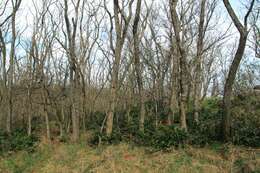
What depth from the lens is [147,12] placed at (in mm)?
20953

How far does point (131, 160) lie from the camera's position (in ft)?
38.4

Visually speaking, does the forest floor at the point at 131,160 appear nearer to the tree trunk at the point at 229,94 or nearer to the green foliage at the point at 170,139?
the green foliage at the point at 170,139

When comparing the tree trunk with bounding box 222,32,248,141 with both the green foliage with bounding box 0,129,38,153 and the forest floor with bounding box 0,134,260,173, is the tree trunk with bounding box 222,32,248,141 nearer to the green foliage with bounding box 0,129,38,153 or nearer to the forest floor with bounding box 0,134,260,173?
the forest floor with bounding box 0,134,260,173

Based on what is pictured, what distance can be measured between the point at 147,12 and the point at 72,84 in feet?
24.1

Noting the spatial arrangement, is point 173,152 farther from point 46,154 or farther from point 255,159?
point 46,154

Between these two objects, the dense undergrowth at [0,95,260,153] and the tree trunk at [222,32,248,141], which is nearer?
the tree trunk at [222,32,248,141]

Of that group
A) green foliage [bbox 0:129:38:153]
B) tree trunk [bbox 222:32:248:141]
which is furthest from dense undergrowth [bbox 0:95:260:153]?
tree trunk [bbox 222:32:248:141]

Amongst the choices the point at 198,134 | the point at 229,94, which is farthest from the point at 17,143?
the point at 229,94

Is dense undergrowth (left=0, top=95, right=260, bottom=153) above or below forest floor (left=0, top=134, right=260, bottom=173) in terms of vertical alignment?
above

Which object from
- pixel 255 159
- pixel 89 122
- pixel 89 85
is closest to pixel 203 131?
pixel 255 159

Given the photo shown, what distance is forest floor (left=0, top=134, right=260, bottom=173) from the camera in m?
10.3

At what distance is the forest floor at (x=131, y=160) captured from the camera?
1034 cm

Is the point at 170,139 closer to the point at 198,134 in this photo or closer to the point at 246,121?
the point at 198,134

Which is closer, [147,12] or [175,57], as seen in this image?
[175,57]
